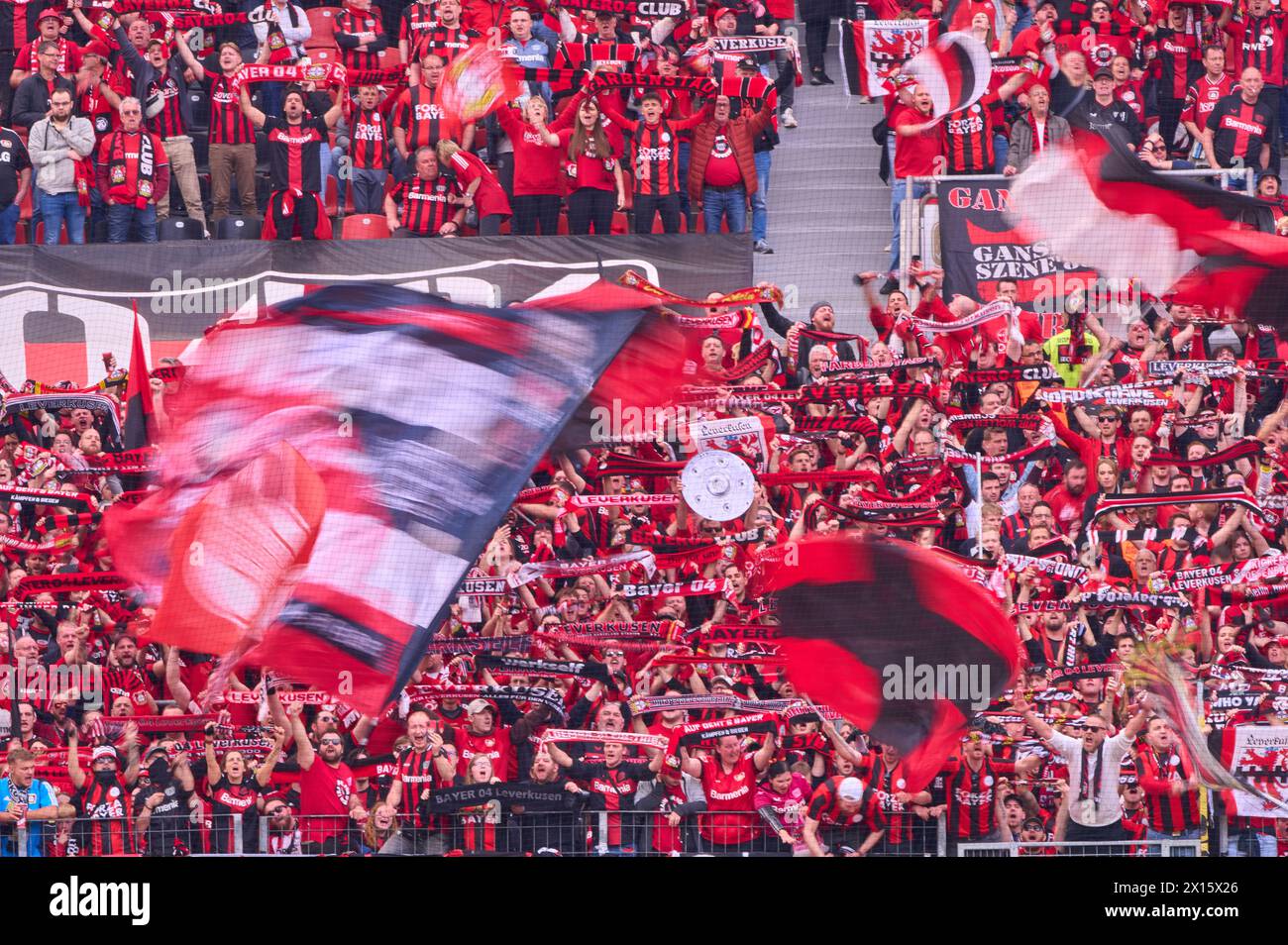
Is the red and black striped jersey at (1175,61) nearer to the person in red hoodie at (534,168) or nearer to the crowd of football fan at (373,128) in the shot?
the crowd of football fan at (373,128)

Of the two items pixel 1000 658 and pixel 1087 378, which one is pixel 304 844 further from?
pixel 1087 378

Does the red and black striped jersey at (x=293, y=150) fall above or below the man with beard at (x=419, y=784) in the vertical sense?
above

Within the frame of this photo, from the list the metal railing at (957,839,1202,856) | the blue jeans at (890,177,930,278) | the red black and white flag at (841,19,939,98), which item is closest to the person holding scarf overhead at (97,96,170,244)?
the red black and white flag at (841,19,939,98)

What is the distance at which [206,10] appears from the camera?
34.1 ft

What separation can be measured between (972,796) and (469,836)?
84.4 inches

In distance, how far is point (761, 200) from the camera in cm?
1018

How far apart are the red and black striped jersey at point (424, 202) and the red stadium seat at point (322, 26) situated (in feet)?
2.69

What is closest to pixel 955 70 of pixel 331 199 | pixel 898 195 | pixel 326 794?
pixel 898 195

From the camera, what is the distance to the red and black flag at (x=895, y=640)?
9031mm

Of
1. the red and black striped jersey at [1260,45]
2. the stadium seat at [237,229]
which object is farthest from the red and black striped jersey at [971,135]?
the stadium seat at [237,229]

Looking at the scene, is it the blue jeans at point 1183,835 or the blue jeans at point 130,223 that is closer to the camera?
the blue jeans at point 1183,835

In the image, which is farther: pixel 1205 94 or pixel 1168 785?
pixel 1205 94

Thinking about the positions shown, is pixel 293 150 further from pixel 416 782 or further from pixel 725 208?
pixel 416 782

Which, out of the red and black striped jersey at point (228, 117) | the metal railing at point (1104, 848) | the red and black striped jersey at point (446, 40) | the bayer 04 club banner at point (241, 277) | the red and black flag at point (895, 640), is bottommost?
the metal railing at point (1104, 848)
